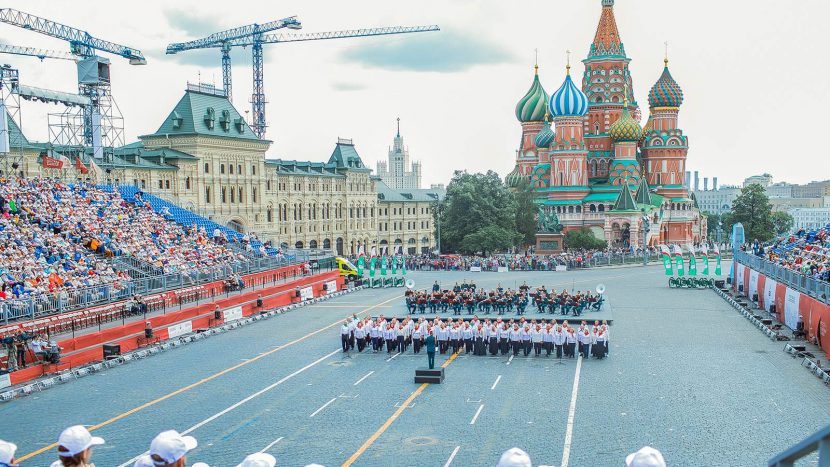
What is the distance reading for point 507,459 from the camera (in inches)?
295

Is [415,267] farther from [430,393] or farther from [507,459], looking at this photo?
[507,459]

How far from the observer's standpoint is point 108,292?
3116cm

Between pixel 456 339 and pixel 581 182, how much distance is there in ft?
210

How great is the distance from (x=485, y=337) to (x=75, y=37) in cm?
4704

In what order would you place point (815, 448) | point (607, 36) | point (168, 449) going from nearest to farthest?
point (815, 448) → point (168, 449) → point (607, 36)

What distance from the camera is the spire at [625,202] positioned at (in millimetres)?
81312

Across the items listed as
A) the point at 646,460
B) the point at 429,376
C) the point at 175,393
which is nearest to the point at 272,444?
the point at 175,393

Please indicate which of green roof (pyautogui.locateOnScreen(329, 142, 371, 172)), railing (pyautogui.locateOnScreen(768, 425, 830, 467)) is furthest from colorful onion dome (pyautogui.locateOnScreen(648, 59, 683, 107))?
railing (pyautogui.locateOnScreen(768, 425, 830, 467))

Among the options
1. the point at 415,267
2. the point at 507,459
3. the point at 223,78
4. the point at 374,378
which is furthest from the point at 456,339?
the point at 223,78

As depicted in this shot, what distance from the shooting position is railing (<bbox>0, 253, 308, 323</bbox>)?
1067 inches

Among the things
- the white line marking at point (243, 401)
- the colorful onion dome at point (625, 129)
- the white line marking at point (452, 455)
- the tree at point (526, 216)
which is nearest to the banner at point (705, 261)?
the colorful onion dome at point (625, 129)

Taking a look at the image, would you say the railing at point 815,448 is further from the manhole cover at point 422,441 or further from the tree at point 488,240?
the tree at point 488,240

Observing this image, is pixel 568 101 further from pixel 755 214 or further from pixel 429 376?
pixel 429 376

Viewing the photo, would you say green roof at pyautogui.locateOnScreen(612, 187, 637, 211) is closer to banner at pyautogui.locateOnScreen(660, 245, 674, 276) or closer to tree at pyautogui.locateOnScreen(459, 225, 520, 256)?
tree at pyautogui.locateOnScreen(459, 225, 520, 256)
